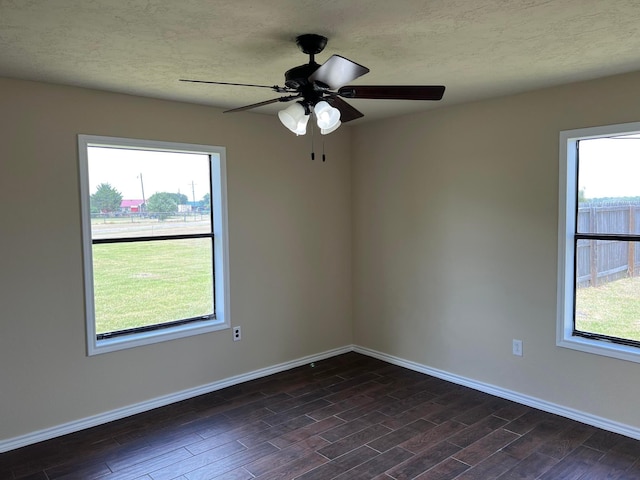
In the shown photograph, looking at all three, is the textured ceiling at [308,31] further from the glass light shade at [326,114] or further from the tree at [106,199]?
the tree at [106,199]

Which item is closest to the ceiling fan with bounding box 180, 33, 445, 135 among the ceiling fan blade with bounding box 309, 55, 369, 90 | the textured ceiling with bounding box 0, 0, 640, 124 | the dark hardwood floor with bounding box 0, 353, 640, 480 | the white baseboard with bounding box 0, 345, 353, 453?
the ceiling fan blade with bounding box 309, 55, 369, 90

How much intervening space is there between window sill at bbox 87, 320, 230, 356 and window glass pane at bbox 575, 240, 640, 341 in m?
2.89

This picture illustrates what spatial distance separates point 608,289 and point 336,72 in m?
2.61

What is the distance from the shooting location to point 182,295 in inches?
155

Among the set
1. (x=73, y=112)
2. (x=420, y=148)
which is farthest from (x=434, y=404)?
(x=73, y=112)

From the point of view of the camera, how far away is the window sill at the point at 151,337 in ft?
11.1

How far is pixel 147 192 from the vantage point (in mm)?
3705

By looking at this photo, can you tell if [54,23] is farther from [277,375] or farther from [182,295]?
[277,375]

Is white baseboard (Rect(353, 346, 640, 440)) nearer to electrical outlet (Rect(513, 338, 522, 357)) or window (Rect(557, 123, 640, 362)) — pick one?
electrical outlet (Rect(513, 338, 522, 357))

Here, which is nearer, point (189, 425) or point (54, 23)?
point (54, 23)

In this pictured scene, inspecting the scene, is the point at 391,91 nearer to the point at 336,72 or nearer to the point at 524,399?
the point at 336,72

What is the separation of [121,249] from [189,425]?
1426mm

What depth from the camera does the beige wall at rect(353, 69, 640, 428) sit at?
129 inches

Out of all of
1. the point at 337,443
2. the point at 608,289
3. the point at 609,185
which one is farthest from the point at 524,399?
the point at 609,185
